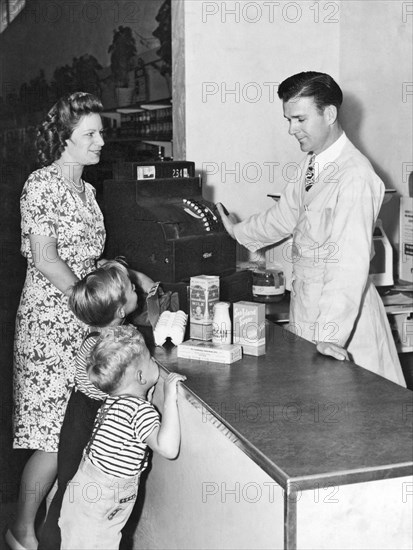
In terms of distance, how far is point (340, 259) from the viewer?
285cm

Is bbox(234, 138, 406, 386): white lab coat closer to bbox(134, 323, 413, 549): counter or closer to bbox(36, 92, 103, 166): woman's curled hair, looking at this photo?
bbox(134, 323, 413, 549): counter

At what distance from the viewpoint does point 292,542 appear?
1.79m

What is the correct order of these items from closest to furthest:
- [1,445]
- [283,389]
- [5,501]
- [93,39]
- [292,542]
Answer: [292,542], [283,389], [5,501], [1,445], [93,39]

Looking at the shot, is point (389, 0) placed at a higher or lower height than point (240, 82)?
higher

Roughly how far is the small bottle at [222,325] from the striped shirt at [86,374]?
42cm

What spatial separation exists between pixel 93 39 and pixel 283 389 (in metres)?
3.67

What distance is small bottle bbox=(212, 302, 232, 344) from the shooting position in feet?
8.75

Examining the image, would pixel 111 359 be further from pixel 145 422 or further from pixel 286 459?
pixel 286 459

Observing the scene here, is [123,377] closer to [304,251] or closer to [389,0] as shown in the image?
[304,251]

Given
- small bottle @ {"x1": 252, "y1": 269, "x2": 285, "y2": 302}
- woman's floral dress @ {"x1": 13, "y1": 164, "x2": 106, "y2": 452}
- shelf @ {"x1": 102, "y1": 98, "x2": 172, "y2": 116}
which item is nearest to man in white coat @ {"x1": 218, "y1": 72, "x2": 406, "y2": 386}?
woman's floral dress @ {"x1": 13, "y1": 164, "x2": 106, "y2": 452}

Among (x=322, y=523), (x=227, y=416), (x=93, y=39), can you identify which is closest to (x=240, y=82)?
(x=93, y=39)

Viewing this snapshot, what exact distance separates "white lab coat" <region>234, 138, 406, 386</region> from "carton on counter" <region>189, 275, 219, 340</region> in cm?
39

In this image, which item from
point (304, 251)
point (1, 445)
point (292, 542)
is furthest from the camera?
point (1, 445)

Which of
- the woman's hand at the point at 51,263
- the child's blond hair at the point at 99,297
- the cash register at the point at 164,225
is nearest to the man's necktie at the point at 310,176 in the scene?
the cash register at the point at 164,225
